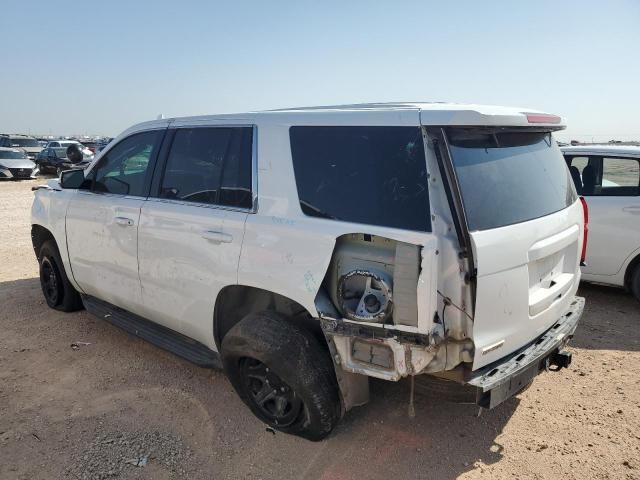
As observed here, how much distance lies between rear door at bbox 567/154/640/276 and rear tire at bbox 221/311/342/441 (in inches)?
160

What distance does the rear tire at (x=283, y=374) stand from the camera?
293 cm

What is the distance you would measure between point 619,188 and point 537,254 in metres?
3.58

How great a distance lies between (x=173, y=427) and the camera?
11.1 feet

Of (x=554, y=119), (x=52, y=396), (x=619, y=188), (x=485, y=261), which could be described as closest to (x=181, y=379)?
(x=52, y=396)

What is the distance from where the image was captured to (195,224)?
3.45 metres

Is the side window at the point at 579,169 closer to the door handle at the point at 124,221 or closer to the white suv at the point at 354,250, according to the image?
the white suv at the point at 354,250

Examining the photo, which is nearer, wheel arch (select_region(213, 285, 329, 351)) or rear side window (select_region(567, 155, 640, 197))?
wheel arch (select_region(213, 285, 329, 351))

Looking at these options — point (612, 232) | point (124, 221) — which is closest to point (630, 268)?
point (612, 232)

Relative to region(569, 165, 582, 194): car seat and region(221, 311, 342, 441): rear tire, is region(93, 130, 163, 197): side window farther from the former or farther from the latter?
region(569, 165, 582, 194): car seat

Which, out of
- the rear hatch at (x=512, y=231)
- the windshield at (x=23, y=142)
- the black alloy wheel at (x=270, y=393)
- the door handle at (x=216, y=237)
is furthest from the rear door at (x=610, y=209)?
the windshield at (x=23, y=142)

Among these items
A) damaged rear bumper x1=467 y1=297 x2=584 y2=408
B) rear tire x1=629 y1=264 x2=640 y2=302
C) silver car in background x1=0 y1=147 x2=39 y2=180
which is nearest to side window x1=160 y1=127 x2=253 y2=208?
damaged rear bumper x1=467 y1=297 x2=584 y2=408

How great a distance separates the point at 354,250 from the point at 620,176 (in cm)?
438

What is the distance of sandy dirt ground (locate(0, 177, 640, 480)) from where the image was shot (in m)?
2.96

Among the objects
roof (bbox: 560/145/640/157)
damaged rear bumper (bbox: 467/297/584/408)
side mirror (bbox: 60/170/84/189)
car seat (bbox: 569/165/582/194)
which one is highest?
side mirror (bbox: 60/170/84/189)
